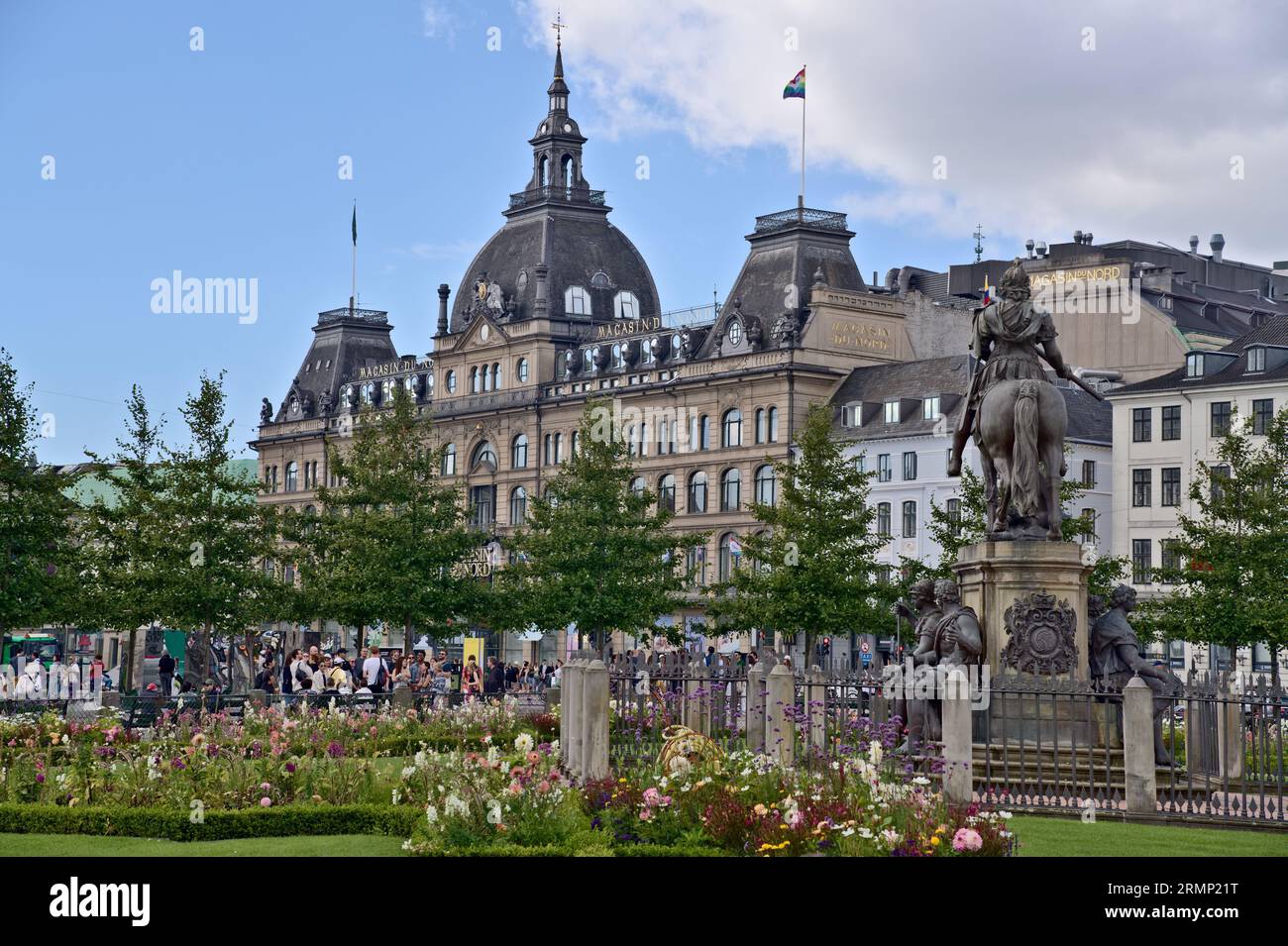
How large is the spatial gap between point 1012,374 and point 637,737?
19.5 feet

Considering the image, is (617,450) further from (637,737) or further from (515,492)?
(637,737)

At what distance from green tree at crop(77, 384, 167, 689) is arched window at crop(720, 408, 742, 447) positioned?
36.8 m

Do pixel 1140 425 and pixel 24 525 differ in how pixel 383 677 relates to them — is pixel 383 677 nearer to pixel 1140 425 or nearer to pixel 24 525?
pixel 24 525

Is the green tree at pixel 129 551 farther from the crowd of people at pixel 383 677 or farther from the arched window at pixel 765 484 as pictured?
the arched window at pixel 765 484

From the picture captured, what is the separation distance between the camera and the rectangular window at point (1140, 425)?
253 ft

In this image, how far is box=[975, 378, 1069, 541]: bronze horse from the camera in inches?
888

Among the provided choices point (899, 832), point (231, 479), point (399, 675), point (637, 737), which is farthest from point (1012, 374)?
point (231, 479)

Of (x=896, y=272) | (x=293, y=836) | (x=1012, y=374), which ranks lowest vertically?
(x=293, y=836)

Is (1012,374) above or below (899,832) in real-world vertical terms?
above

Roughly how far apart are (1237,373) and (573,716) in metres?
55.6

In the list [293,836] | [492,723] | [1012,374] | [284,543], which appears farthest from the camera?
[284,543]

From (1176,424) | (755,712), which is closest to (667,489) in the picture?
(1176,424)

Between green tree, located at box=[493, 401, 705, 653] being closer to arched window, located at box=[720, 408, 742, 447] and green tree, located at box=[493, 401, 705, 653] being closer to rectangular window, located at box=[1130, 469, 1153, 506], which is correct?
rectangular window, located at box=[1130, 469, 1153, 506]
